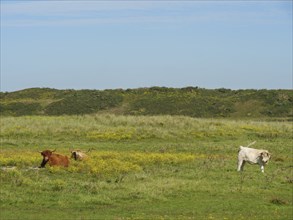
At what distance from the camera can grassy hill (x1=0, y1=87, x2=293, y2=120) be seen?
8438 centimetres

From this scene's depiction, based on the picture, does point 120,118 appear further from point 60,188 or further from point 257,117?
point 60,188

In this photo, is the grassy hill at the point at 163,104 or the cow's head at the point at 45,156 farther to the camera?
the grassy hill at the point at 163,104

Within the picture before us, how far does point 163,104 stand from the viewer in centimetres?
9094

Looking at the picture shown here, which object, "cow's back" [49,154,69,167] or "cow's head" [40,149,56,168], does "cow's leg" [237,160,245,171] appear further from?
"cow's head" [40,149,56,168]

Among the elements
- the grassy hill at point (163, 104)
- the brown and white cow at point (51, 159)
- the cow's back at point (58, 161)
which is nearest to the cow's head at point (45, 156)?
the brown and white cow at point (51, 159)

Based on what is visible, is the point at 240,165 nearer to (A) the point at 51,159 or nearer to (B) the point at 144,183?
(B) the point at 144,183

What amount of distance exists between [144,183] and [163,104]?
67321 mm

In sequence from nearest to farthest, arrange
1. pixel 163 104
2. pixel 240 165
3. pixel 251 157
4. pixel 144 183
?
pixel 144 183, pixel 240 165, pixel 251 157, pixel 163 104

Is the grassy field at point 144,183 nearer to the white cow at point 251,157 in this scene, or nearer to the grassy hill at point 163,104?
the white cow at point 251,157

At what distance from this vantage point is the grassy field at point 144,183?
1922 cm

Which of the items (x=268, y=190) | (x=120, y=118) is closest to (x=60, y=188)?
(x=268, y=190)

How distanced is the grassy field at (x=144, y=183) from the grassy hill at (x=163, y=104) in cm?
4108

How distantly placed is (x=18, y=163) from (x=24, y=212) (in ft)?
28.8

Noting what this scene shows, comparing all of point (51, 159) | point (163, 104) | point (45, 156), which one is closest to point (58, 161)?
point (51, 159)
